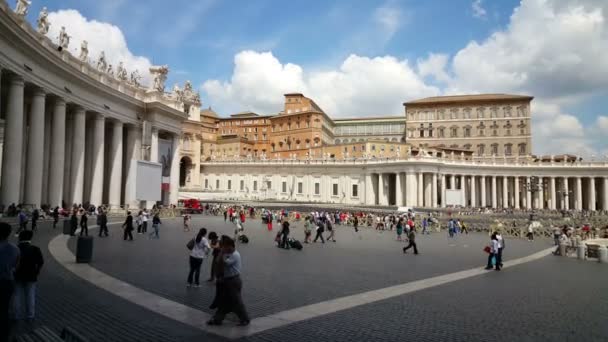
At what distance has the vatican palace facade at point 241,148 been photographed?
2602 cm

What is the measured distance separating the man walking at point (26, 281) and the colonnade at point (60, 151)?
64.6 feet

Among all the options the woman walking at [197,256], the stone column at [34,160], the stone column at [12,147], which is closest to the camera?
the woman walking at [197,256]

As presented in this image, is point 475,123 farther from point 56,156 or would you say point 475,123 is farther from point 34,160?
point 34,160

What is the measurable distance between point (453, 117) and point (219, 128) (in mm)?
53415

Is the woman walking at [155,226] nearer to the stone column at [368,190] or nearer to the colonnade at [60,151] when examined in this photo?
the colonnade at [60,151]

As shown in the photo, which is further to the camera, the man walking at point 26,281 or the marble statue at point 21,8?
the marble statue at point 21,8

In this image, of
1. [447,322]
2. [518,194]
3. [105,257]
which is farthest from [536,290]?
[518,194]

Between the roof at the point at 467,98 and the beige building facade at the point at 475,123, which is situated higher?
the roof at the point at 467,98

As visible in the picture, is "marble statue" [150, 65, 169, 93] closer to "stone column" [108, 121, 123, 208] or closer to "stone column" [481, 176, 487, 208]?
"stone column" [108, 121, 123, 208]

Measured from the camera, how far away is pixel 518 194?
68438 mm

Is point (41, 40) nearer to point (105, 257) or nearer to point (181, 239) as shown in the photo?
point (181, 239)

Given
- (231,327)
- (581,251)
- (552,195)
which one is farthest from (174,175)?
(552,195)

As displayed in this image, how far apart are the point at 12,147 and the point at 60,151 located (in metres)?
5.76

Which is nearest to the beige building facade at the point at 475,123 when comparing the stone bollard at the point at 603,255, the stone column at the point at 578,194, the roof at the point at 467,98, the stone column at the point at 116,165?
the roof at the point at 467,98
